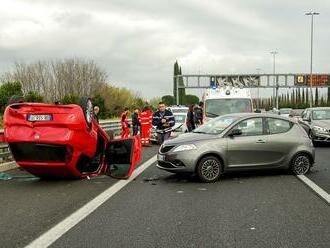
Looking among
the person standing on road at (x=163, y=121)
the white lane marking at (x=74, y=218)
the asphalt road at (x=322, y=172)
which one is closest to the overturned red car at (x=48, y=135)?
the white lane marking at (x=74, y=218)

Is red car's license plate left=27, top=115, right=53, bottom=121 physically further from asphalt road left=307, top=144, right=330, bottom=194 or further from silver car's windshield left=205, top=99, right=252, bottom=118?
silver car's windshield left=205, top=99, right=252, bottom=118

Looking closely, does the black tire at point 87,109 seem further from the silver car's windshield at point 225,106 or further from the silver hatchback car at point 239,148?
the silver car's windshield at point 225,106

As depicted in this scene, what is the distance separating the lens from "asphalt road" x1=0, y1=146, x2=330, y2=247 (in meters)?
6.14

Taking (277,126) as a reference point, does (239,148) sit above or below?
below

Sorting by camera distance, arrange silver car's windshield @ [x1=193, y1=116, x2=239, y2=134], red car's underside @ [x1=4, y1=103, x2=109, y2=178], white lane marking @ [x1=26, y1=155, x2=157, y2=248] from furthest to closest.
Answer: silver car's windshield @ [x1=193, y1=116, x2=239, y2=134] → red car's underside @ [x1=4, y1=103, x2=109, y2=178] → white lane marking @ [x1=26, y1=155, x2=157, y2=248]

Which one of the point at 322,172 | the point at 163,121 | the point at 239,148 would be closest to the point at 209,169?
the point at 239,148

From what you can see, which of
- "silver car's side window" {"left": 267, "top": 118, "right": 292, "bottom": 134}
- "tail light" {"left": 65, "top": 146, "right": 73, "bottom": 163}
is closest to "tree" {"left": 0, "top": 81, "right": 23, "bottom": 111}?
"tail light" {"left": 65, "top": 146, "right": 73, "bottom": 163}

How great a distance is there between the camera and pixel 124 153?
11.9 metres

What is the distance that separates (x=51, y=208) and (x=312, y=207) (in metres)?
3.95

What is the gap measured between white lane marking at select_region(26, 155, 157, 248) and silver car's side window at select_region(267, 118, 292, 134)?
10.8 ft

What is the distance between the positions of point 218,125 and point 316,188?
2.63m

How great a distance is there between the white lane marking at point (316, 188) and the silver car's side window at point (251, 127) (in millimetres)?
1323

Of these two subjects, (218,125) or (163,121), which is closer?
(218,125)

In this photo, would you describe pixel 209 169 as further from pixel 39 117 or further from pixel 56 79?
pixel 56 79
